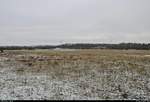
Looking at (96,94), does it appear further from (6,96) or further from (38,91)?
(6,96)

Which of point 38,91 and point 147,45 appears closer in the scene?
point 38,91

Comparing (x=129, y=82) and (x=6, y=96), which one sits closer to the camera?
(x=6, y=96)

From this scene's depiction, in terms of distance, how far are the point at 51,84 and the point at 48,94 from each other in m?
4.71

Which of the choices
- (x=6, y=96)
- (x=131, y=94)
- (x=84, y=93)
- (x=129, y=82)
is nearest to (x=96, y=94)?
(x=84, y=93)

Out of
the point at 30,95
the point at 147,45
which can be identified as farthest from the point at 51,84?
the point at 147,45

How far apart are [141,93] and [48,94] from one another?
16.9ft

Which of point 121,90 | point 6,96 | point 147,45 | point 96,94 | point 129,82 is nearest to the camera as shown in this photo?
point 6,96

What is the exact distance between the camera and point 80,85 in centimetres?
2314

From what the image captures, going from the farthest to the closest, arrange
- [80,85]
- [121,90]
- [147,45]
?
[147,45]
[80,85]
[121,90]

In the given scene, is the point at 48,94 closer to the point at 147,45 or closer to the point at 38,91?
the point at 38,91

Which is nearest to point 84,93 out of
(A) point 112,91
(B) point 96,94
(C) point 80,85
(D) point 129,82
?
(B) point 96,94

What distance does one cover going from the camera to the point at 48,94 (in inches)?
752

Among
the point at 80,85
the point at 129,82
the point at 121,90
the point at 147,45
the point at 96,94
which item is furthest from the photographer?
the point at 147,45

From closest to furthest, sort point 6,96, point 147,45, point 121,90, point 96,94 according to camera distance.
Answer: point 6,96, point 96,94, point 121,90, point 147,45
